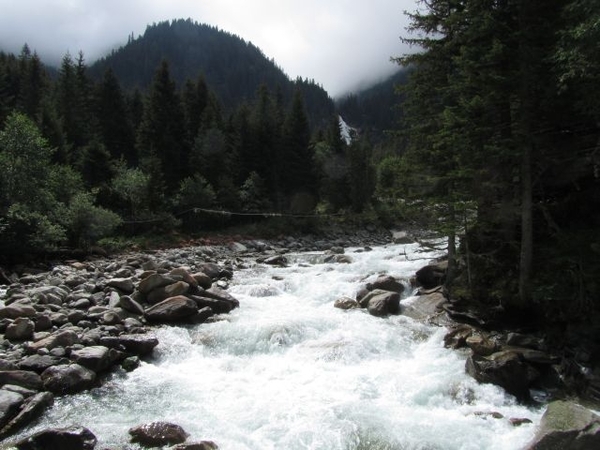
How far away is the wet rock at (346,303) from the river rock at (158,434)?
8.54 meters

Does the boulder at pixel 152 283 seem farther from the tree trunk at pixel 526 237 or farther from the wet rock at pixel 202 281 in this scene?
the tree trunk at pixel 526 237

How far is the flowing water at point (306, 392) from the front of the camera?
24.1 feet

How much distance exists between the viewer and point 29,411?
298 inches

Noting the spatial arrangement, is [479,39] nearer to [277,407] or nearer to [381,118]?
[277,407]

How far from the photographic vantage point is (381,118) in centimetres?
18725

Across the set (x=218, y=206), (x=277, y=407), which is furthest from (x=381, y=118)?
(x=277, y=407)

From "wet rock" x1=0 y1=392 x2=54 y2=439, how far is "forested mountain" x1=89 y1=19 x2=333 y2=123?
142481 mm

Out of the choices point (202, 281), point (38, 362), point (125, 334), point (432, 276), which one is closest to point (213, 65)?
point (202, 281)

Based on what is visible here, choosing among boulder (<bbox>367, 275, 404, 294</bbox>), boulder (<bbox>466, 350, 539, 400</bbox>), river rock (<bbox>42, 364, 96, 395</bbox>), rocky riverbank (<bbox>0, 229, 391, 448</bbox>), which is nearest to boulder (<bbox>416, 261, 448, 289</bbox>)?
boulder (<bbox>367, 275, 404, 294</bbox>)

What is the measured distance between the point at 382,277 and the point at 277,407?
30.4 feet

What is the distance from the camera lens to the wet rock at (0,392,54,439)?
7133mm

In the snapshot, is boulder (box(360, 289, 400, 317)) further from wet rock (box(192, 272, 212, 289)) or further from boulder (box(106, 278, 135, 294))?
boulder (box(106, 278, 135, 294))

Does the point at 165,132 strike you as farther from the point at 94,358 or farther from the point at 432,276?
the point at 94,358

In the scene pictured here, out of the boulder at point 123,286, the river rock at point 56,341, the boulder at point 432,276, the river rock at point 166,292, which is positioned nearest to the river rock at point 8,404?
the river rock at point 56,341
